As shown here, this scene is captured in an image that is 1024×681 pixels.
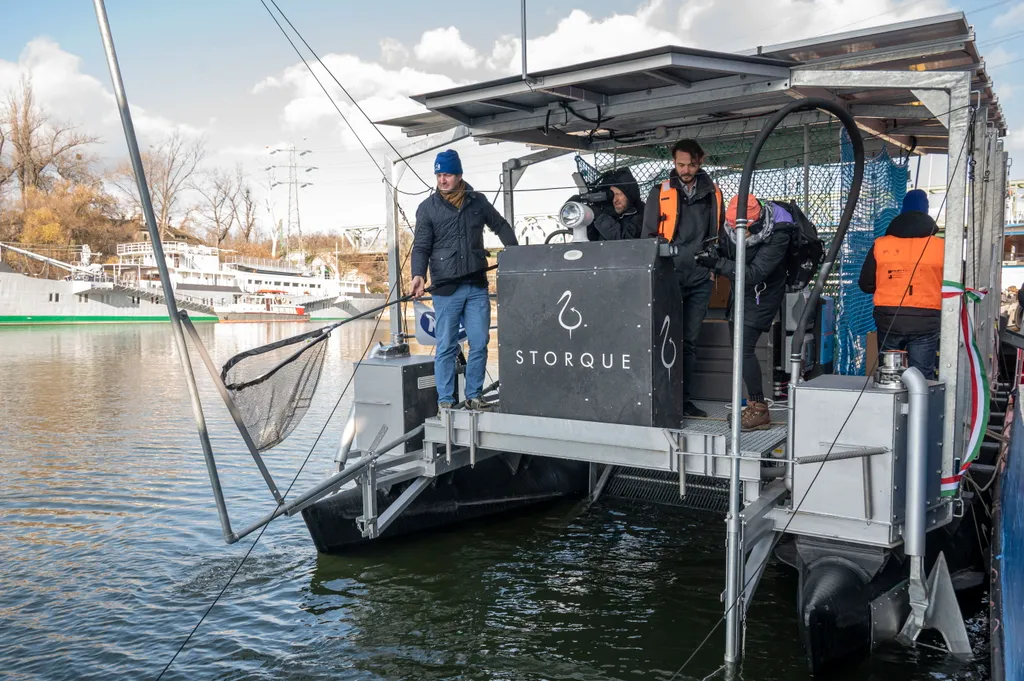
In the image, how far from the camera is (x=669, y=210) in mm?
5641

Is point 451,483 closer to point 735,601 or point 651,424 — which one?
point 651,424

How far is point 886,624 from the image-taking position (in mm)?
4738

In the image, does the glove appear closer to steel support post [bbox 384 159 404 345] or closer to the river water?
the river water

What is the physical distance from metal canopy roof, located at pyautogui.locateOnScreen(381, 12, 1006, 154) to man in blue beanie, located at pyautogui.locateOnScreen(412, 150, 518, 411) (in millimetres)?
740

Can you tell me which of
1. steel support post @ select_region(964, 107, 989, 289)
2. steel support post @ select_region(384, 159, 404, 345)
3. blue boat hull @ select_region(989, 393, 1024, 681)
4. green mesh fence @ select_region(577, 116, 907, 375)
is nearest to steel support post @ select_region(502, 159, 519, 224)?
green mesh fence @ select_region(577, 116, 907, 375)

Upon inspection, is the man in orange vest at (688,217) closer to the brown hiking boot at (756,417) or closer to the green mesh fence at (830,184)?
the brown hiking boot at (756,417)

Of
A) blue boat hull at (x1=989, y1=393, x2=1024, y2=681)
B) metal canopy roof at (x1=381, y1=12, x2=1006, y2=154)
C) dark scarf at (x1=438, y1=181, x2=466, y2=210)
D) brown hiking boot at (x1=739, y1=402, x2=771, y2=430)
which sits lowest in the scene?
blue boat hull at (x1=989, y1=393, x2=1024, y2=681)

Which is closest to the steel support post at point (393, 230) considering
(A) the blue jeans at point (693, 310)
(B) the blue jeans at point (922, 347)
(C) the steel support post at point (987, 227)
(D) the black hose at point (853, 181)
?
(A) the blue jeans at point (693, 310)

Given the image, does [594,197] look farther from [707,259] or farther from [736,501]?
[736,501]

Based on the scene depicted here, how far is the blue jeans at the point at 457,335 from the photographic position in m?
6.33

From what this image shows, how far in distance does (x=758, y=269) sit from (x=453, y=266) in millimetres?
2173

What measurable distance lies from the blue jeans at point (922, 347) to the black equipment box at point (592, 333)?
1740 millimetres

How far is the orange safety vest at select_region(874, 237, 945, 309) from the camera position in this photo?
18.6 feet

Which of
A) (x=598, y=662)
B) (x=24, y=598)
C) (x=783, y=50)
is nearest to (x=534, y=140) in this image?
(x=783, y=50)
